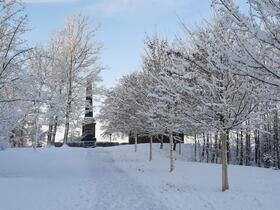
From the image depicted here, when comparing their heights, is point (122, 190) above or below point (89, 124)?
below

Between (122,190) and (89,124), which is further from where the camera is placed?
(89,124)

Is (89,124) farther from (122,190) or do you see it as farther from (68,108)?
(122,190)

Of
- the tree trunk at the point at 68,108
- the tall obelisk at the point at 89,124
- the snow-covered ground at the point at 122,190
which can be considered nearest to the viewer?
the snow-covered ground at the point at 122,190

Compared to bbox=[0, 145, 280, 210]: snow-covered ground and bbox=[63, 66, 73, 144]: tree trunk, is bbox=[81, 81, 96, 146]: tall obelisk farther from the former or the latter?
bbox=[0, 145, 280, 210]: snow-covered ground

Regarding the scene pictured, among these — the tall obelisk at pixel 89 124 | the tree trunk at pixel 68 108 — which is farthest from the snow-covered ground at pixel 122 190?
the tall obelisk at pixel 89 124

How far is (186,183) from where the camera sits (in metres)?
16.1

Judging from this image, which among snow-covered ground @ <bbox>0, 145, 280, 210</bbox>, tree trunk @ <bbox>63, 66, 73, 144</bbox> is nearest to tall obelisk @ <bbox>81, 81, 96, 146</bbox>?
tree trunk @ <bbox>63, 66, 73, 144</bbox>

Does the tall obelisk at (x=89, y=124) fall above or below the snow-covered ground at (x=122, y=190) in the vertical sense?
above

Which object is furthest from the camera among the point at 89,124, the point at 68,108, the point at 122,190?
the point at 89,124

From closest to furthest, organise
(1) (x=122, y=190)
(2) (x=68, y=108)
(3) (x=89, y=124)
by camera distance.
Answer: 1. (1) (x=122, y=190)
2. (2) (x=68, y=108)
3. (3) (x=89, y=124)

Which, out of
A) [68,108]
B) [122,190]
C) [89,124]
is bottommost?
[122,190]

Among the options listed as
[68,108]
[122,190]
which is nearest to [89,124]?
[68,108]

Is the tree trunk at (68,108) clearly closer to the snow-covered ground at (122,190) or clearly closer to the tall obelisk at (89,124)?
the tall obelisk at (89,124)

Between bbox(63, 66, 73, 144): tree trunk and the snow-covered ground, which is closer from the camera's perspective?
the snow-covered ground
